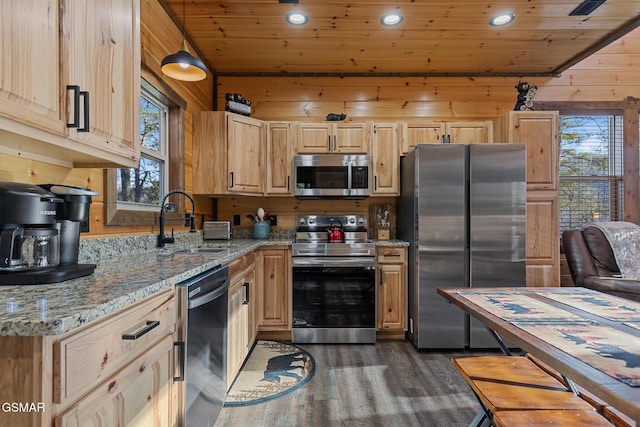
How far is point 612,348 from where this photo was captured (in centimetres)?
85

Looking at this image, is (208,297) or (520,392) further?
(208,297)

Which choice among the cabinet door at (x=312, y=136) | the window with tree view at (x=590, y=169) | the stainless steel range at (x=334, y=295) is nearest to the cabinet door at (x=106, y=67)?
the stainless steel range at (x=334, y=295)

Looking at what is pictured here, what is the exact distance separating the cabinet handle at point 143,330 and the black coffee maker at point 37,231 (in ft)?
1.11

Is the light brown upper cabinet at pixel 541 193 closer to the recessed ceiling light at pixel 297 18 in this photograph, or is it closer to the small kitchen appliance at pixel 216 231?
the recessed ceiling light at pixel 297 18

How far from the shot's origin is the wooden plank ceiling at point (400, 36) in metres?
2.62

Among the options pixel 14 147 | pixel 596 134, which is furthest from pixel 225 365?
pixel 596 134

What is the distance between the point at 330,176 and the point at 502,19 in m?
1.99

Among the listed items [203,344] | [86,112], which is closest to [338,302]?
[203,344]

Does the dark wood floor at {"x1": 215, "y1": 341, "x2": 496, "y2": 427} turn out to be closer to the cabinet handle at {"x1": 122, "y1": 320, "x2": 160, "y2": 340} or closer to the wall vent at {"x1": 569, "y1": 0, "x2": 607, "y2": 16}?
the cabinet handle at {"x1": 122, "y1": 320, "x2": 160, "y2": 340}

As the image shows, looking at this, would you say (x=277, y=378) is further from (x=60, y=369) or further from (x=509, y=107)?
(x=509, y=107)

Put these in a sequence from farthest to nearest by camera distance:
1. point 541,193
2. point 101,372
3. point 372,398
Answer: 1. point 541,193
2. point 372,398
3. point 101,372

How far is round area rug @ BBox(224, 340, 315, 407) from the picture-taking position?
6.92 feet

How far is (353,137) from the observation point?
3.41 m

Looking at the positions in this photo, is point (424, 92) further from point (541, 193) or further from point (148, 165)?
point (148, 165)
